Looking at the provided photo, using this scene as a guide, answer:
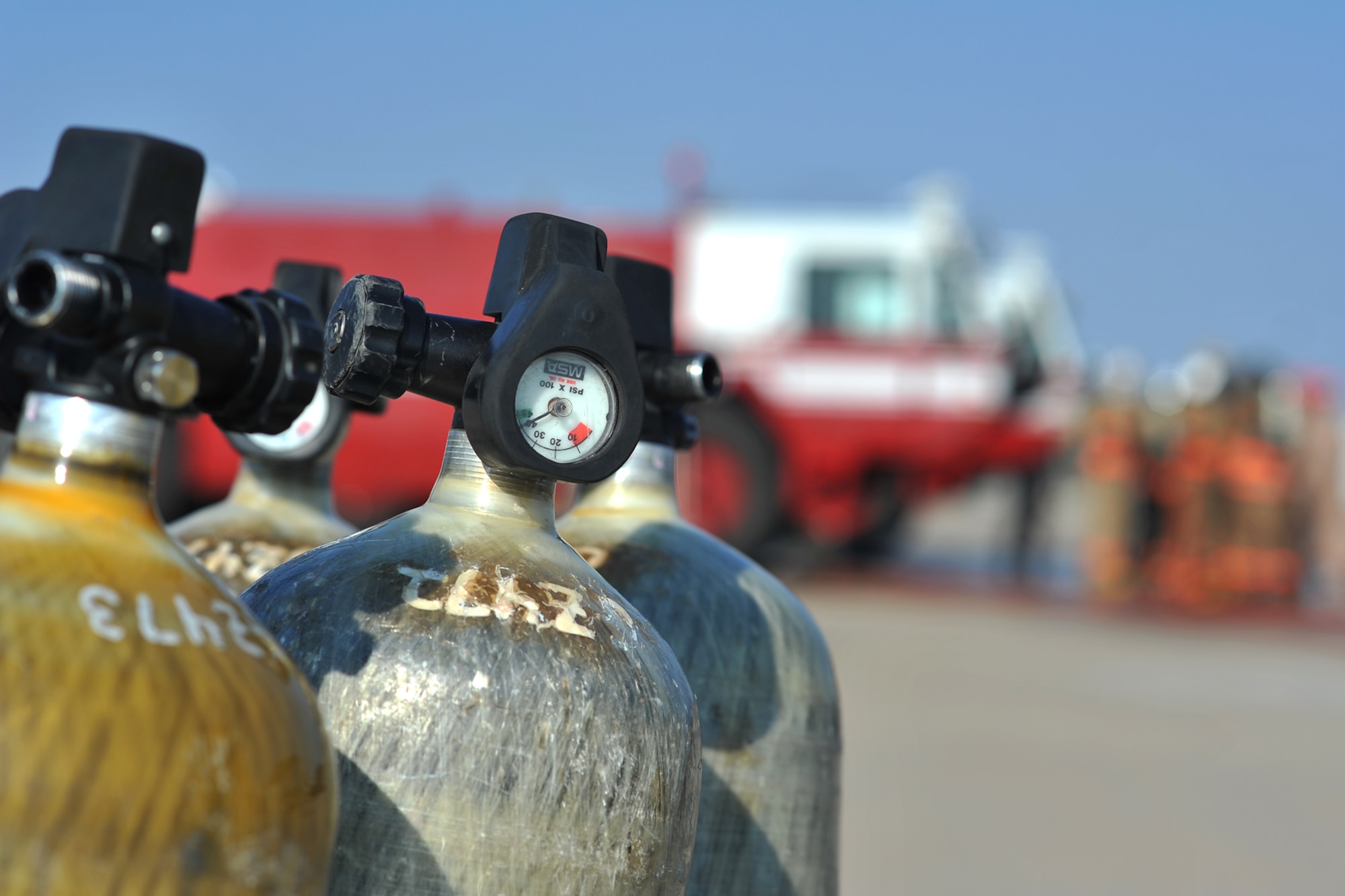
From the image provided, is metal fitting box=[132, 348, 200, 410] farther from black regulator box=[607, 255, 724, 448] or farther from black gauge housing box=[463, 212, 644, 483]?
black regulator box=[607, 255, 724, 448]

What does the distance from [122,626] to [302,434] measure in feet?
2.90

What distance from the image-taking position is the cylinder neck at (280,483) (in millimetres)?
1730

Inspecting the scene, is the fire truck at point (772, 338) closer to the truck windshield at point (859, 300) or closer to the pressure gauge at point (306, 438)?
the truck windshield at point (859, 300)

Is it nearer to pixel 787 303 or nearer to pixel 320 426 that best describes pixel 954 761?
pixel 320 426

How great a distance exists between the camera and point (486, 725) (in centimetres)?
100

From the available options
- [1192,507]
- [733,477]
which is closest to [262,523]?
[733,477]

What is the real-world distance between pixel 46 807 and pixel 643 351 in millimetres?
778

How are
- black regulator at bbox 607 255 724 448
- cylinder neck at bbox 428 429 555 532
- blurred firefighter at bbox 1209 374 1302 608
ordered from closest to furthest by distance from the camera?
cylinder neck at bbox 428 429 555 532 < black regulator at bbox 607 255 724 448 < blurred firefighter at bbox 1209 374 1302 608

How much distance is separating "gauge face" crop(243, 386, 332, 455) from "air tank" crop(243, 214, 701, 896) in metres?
0.58

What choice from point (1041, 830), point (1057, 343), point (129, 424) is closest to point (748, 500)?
point (1057, 343)

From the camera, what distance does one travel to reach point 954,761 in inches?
209

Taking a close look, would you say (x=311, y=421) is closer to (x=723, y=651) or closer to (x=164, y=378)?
(x=723, y=651)

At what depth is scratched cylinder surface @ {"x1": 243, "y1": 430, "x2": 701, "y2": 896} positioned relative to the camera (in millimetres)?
998

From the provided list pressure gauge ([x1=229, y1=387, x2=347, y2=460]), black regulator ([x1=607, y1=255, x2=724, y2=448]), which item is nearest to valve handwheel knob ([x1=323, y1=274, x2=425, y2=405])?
black regulator ([x1=607, y1=255, x2=724, y2=448])
